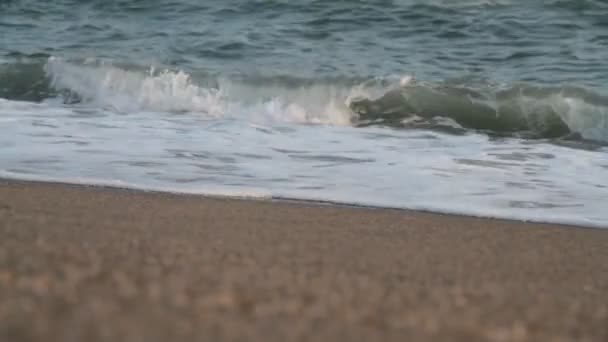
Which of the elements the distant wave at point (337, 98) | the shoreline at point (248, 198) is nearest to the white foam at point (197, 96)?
the distant wave at point (337, 98)

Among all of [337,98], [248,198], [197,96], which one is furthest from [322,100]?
[248,198]

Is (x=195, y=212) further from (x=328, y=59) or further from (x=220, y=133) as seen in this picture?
(x=328, y=59)

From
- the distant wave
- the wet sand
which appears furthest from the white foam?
the wet sand

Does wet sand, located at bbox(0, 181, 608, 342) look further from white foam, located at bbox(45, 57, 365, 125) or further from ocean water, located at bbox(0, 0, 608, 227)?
white foam, located at bbox(45, 57, 365, 125)

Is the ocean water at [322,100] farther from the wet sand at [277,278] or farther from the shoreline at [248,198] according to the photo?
the wet sand at [277,278]

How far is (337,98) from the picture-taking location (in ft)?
21.8

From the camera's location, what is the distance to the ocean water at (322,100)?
3906 mm

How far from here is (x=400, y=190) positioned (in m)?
3.80

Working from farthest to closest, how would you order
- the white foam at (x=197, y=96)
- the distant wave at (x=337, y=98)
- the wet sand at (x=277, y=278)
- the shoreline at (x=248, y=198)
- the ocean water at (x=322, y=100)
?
the white foam at (x=197, y=96)
the distant wave at (x=337, y=98)
the ocean water at (x=322, y=100)
the shoreline at (x=248, y=198)
the wet sand at (x=277, y=278)

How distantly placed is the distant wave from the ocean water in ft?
0.06

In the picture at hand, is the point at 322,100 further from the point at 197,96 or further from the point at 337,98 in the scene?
the point at 197,96

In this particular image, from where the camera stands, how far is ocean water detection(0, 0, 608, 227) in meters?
3.91

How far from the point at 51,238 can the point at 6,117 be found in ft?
12.4

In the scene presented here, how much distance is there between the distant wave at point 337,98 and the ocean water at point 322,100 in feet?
0.06
